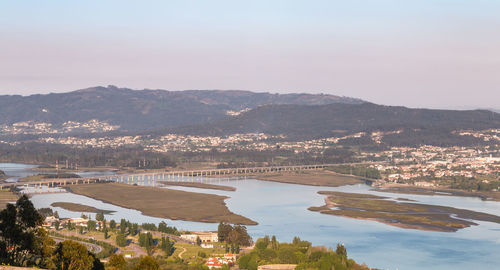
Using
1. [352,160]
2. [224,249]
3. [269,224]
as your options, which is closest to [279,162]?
[352,160]

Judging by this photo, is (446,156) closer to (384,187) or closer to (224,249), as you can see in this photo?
(384,187)

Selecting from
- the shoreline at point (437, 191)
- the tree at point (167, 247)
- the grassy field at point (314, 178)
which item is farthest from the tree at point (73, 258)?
the grassy field at point (314, 178)

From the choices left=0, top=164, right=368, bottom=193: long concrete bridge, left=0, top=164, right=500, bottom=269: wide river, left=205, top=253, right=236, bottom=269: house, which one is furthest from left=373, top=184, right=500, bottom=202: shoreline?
left=205, top=253, right=236, bottom=269: house

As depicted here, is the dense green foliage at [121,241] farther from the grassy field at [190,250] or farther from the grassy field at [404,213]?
the grassy field at [404,213]

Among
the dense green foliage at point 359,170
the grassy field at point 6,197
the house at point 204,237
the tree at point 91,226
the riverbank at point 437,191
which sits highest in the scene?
the dense green foliage at point 359,170

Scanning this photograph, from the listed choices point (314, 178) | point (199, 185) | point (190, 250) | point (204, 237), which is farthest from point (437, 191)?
point (190, 250)
